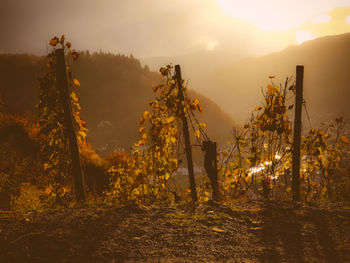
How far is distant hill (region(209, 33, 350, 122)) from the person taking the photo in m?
91.4

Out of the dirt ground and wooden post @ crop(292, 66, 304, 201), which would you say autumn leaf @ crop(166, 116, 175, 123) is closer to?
the dirt ground

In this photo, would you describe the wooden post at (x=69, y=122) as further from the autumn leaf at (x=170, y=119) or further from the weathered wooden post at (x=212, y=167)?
the weathered wooden post at (x=212, y=167)

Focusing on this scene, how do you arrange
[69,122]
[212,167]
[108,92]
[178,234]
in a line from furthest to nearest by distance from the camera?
[108,92]
[212,167]
[69,122]
[178,234]

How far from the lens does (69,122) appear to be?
389cm

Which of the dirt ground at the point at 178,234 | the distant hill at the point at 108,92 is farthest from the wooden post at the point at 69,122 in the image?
the distant hill at the point at 108,92

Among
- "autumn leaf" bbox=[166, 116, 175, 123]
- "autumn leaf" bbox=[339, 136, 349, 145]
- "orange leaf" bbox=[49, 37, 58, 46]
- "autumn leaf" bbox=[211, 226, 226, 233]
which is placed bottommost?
"autumn leaf" bbox=[211, 226, 226, 233]

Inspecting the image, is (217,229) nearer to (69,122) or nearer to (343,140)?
(69,122)

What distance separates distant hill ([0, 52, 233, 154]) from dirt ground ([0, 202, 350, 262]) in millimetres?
40701

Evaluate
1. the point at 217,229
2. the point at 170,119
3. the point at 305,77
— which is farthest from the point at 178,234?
the point at 305,77

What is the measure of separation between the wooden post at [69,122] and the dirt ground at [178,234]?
0.85 m

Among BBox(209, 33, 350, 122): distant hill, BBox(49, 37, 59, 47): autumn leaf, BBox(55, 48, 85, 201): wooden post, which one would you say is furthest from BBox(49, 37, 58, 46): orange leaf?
BBox(209, 33, 350, 122): distant hill

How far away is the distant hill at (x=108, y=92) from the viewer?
49.4 m

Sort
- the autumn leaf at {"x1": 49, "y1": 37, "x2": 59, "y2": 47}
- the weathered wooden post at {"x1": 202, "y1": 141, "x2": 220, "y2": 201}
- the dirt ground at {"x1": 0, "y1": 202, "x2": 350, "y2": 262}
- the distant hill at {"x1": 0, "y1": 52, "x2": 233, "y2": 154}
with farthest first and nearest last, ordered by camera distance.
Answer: the distant hill at {"x1": 0, "y1": 52, "x2": 233, "y2": 154}, the weathered wooden post at {"x1": 202, "y1": 141, "x2": 220, "y2": 201}, the autumn leaf at {"x1": 49, "y1": 37, "x2": 59, "y2": 47}, the dirt ground at {"x1": 0, "y1": 202, "x2": 350, "y2": 262}

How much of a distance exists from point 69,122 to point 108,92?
213ft
